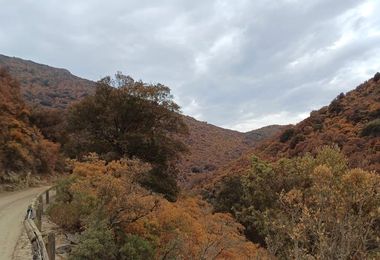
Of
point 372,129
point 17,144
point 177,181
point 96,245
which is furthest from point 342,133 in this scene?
point 96,245

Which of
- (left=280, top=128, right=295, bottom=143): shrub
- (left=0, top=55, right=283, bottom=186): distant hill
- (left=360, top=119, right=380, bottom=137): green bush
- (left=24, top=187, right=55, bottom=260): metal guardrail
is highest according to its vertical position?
(left=0, top=55, right=283, bottom=186): distant hill

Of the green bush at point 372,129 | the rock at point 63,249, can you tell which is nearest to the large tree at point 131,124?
the rock at point 63,249

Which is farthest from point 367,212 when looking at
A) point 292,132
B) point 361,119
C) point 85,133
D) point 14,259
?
point 292,132

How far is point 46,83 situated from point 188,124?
32942 mm

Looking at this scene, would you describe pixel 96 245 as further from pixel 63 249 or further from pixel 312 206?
pixel 312 206

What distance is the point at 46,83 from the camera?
105m

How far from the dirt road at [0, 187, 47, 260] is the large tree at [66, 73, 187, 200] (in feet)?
16.2

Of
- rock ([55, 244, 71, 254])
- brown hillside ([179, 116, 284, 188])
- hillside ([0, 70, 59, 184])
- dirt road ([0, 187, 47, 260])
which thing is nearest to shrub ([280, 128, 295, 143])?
brown hillside ([179, 116, 284, 188])

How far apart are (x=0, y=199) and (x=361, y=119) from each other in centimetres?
4121

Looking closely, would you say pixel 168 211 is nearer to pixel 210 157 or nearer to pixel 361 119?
pixel 361 119

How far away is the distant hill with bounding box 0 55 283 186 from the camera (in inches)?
3226

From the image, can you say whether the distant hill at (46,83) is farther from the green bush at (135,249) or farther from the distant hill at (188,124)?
the green bush at (135,249)

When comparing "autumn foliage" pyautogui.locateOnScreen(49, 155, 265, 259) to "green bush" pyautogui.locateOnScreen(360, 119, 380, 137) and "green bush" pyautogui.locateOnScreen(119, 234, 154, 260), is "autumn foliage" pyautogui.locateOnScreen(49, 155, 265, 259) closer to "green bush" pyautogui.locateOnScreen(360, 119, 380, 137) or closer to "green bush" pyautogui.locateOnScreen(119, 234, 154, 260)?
"green bush" pyautogui.locateOnScreen(119, 234, 154, 260)

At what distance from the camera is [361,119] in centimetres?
5531
